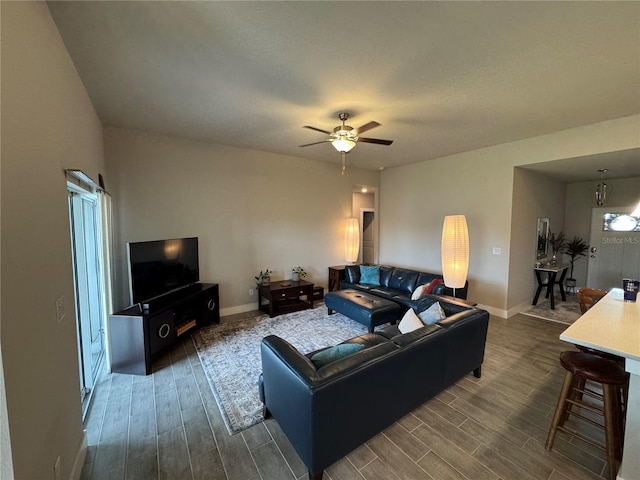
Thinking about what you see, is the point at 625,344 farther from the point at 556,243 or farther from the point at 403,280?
the point at 556,243

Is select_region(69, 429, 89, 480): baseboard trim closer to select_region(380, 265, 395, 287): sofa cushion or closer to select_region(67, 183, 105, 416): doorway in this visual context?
select_region(67, 183, 105, 416): doorway

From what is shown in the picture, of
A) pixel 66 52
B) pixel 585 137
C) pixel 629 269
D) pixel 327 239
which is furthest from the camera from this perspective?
pixel 327 239

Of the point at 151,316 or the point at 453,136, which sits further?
the point at 453,136

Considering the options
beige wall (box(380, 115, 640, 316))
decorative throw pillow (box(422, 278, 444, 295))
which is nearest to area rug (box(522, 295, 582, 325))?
beige wall (box(380, 115, 640, 316))

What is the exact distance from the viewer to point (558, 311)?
4715 millimetres

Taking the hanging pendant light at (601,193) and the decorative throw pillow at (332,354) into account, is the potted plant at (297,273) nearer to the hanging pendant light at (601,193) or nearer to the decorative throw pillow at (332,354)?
the decorative throw pillow at (332,354)

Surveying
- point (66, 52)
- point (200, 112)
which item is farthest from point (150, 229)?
point (66, 52)

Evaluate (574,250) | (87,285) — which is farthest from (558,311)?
(87,285)

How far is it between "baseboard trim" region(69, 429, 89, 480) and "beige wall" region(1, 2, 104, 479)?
43 millimetres

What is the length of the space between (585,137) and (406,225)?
3179 millimetres

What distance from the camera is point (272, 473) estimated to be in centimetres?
168

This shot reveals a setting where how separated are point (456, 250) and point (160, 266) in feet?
13.0

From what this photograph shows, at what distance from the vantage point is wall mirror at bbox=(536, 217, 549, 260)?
5.18 meters

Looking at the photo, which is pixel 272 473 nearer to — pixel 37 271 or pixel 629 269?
pixel 37 271
